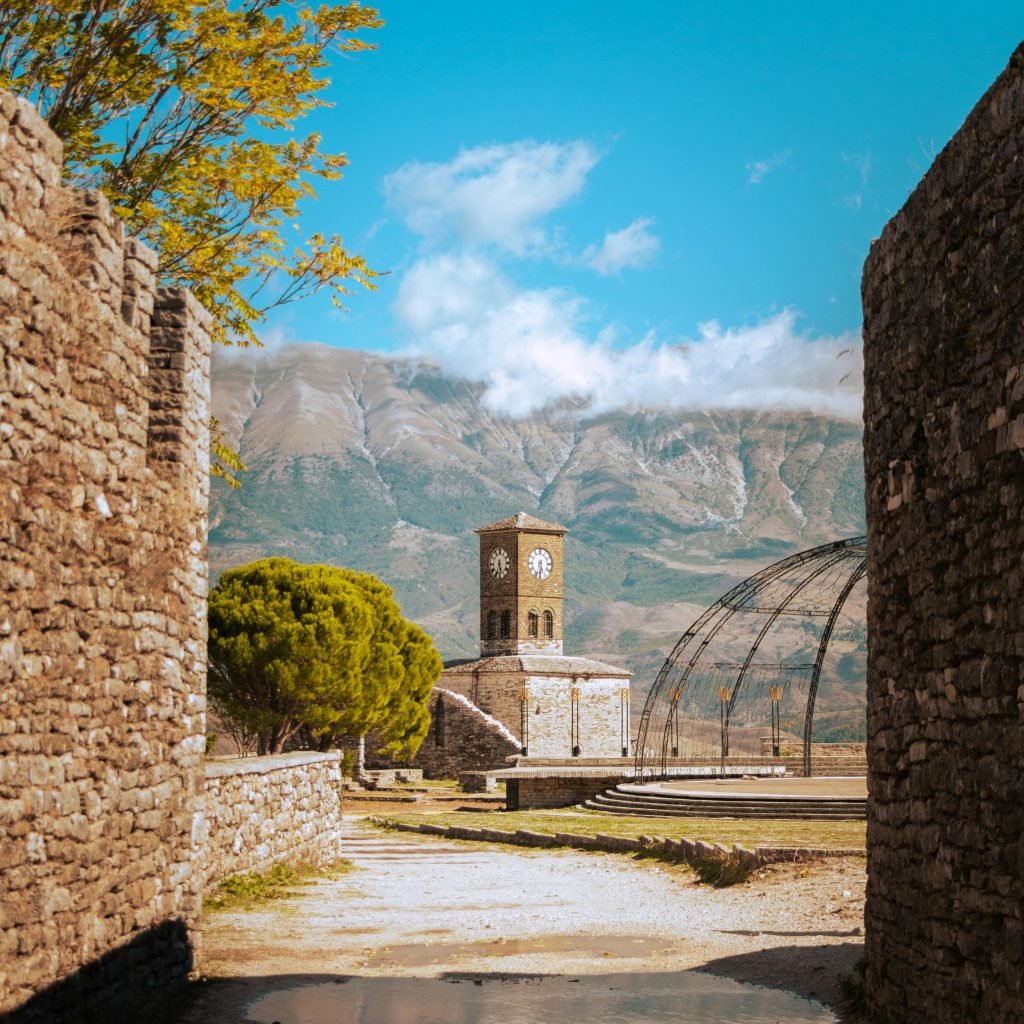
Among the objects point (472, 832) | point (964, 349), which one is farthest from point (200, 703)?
point (472, 832)

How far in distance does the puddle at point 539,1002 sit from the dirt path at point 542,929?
245mm

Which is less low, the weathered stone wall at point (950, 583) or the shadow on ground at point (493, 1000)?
the weathered stone wall at point (950, 583)

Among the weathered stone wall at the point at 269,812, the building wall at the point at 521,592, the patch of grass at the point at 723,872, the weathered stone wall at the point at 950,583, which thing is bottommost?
the patch of grass at the point at 723,872

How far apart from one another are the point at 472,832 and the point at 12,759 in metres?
18.2

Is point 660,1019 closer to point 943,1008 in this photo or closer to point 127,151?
point 943,1008

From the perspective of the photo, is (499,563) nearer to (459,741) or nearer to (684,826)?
(459,741)

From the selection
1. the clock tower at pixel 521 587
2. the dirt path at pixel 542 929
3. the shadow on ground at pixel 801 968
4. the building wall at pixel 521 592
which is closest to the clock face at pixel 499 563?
the clock tower at pixel 521 587

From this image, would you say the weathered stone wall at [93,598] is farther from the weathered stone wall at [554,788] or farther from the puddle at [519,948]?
the weathered stone wall at [554,788]

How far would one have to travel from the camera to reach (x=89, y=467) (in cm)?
739

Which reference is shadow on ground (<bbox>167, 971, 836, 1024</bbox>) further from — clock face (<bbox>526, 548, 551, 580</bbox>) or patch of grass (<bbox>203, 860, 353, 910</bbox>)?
clock face (<bbox>526, 548, 551, 580</bbox>)

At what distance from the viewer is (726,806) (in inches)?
968

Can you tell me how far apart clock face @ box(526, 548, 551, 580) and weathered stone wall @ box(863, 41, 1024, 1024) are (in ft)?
225

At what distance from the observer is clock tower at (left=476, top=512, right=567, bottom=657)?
3004 inches

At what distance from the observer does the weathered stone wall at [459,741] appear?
202 feet
